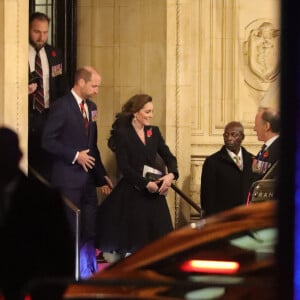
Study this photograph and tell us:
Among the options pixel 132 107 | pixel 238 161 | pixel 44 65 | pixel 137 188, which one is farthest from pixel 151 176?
pixel 44 65

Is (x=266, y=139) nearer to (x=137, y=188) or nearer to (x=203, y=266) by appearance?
(x=137, y=188)

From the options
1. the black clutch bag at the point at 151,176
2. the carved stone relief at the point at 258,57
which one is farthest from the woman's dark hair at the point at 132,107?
the carved stone relief at the point at 258,57

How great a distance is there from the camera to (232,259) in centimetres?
323

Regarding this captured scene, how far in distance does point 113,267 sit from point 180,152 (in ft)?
22.8

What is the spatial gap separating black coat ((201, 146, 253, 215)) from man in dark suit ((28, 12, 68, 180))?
1411 mm

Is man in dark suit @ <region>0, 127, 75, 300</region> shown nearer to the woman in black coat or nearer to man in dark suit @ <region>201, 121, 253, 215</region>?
the woman in black coat

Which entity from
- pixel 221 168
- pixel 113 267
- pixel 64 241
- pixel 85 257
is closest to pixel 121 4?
pixel 221 168

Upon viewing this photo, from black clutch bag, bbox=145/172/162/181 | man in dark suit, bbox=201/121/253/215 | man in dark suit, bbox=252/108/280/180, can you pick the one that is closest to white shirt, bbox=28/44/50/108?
black clutch bag, bbox=145/172/162/181

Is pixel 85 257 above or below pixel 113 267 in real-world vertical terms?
below

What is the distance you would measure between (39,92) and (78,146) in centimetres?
75

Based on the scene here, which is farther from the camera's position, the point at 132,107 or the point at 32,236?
the point at 132,107

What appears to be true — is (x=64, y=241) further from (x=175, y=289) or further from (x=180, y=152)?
(x=180, y=152)

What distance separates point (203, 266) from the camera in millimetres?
3219

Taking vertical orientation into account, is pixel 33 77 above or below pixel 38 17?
below
